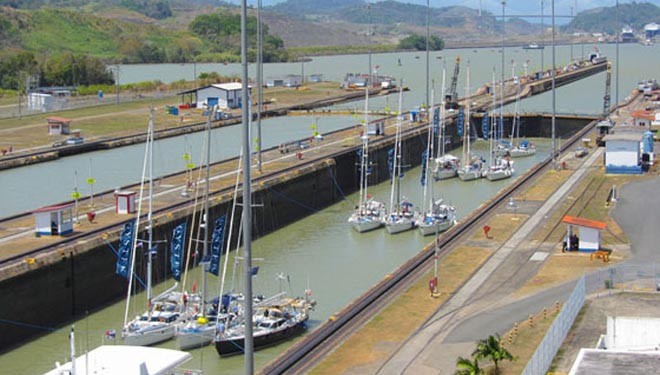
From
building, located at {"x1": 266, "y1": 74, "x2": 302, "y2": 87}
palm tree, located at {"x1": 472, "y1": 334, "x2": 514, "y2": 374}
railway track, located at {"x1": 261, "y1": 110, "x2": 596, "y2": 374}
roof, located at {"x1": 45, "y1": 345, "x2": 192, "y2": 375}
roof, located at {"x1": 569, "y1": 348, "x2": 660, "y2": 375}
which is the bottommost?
railway track, located at {"x1": 261, "y1": 110, "x2": 596, "y2": 374}

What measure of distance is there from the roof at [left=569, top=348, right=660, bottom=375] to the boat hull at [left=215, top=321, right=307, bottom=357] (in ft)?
31.6

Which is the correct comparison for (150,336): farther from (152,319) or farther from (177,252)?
(177,252)

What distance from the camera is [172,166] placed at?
59750 millimetres

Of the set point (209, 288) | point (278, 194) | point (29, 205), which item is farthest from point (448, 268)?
point (29, 205)

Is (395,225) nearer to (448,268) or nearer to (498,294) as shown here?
(448,268)

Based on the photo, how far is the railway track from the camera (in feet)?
79.6

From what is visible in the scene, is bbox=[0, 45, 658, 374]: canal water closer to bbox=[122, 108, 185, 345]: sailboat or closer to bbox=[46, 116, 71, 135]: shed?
bbox=[122, 108, 185, 345]: sailboat

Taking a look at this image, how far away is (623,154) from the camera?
51.9 m

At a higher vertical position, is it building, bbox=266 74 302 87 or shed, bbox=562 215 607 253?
building, bbox=266 74 302 87

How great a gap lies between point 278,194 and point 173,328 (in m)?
18.7

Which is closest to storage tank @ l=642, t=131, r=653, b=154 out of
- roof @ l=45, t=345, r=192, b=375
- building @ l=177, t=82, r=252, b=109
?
building @ l=177, t=82, r=252, b=109

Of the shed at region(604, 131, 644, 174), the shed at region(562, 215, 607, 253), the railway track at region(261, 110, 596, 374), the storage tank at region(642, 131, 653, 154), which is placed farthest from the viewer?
the storage tank at region(642, 131, 653, 154)

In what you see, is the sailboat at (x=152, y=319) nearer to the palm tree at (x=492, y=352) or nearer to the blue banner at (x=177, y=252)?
the blue banner at (x=177, y=252)

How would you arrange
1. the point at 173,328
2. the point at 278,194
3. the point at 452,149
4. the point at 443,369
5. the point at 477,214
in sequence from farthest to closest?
the point at 452,149
the point at 278,194
the point at 477,214
the point at 173,328
the point at 443,369
